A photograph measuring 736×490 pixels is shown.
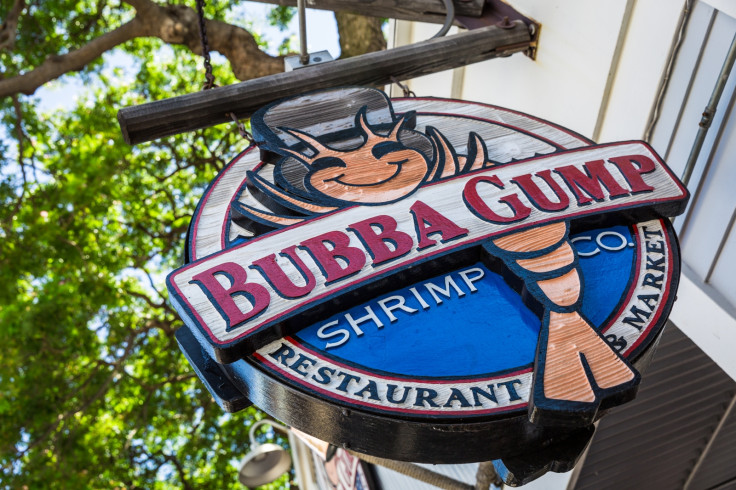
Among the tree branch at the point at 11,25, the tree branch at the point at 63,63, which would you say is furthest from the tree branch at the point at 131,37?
the tree branch at the point at 11,25

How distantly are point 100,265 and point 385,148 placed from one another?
7.16 metres

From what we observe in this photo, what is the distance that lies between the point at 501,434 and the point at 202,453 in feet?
30.4

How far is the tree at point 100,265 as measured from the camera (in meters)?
8.85

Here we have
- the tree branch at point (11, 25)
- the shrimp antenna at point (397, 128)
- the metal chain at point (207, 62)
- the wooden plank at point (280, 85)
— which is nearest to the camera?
the shrimp antenna at point (397, 128)

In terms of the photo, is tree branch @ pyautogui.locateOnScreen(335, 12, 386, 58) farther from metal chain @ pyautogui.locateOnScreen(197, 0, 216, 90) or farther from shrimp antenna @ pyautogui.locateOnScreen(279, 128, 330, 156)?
shrimp antenna @ pyautogui.locateOnScreen(279, 128, 330, 156)

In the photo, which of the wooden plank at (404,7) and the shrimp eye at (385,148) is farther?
the wooden plank at (404,7)

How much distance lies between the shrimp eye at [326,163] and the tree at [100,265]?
4.89m

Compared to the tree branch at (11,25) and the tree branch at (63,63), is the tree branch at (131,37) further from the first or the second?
the tree branch at (11,25)

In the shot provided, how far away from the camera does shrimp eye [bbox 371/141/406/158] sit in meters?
3.12

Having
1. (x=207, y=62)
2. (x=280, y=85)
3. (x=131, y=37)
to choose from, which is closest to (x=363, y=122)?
(x=280, y=85)

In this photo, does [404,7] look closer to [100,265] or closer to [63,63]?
[63,63]

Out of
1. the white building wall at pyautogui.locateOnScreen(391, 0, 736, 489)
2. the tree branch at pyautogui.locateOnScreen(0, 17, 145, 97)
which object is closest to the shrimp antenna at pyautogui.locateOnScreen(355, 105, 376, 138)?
the white building wall at pyautogui.locateOnScreen(391, 0, 736, 489)

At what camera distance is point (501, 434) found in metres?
2.18

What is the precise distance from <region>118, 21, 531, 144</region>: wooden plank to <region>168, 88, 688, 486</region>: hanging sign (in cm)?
51
